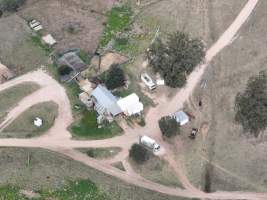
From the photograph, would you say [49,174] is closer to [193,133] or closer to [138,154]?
[138,154]

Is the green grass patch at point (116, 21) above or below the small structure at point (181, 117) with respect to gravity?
above

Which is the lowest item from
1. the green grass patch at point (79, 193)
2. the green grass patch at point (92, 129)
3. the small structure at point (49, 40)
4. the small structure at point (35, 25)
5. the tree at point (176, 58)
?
the green grass patch at point (79, 193)

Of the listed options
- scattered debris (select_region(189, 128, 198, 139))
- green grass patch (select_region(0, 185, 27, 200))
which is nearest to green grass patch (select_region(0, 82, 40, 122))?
green grass patch (select_region(0, 185, 27, 200))

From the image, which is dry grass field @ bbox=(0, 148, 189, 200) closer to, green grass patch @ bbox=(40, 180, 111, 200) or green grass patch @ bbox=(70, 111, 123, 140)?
green grass patch @ bbox=(40, 180, 111, 200)

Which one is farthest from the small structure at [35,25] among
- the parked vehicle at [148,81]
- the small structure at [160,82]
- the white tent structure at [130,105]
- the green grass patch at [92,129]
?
the small structure at [160,82]

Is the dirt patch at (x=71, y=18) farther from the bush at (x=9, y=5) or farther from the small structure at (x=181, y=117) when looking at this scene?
the small structure at (x=181, y=117)

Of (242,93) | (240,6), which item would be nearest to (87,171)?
(242,93)

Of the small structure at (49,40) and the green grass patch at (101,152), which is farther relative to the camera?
the small structure at (49,40)
